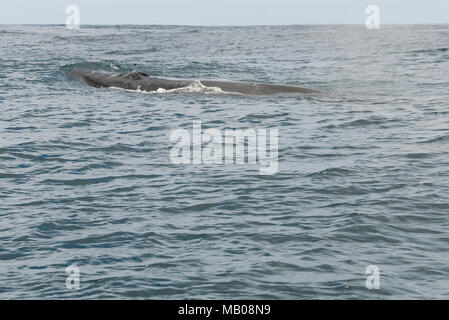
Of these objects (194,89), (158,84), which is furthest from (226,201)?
(158,84)

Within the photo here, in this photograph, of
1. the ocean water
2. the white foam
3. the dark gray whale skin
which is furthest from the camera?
the white foam

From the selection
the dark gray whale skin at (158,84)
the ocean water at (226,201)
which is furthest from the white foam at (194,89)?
the ocean water at (226,201)

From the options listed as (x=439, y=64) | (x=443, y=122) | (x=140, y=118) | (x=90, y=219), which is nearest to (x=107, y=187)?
(x=90, y=219)

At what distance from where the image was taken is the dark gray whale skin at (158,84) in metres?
30.3

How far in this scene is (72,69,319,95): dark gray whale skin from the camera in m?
30.3

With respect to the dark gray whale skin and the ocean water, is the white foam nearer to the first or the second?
the dark gray whale skin

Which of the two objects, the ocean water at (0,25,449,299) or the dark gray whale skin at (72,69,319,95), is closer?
the ocean water at (0,25,449,299)

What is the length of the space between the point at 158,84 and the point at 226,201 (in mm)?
18002

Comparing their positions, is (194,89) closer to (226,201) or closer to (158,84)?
(158,84)

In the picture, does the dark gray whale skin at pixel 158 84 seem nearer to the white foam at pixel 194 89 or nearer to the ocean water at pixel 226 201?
the white foam at pixel 194 89

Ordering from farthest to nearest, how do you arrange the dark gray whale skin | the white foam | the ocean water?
the white foam → the dark gray whale skin → the ocean water

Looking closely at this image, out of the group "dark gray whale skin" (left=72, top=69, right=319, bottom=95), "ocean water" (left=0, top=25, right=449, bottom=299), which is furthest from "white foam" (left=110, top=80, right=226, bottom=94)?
"ocean water" (left=0, top=25, right=449, bottom=299)

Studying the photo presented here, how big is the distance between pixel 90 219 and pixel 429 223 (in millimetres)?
6489

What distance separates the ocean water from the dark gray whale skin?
1067 millimetres
